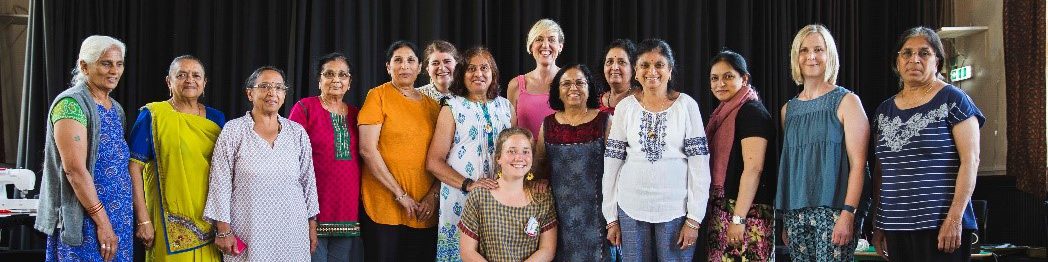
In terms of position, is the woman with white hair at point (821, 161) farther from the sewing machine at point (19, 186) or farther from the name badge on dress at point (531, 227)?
the sewing machine at point (19, 186)

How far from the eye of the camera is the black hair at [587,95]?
12.5ft

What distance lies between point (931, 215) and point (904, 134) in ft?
0.87

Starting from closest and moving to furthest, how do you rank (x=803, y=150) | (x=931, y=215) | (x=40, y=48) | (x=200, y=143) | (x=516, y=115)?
(x=931, y=215), (x=803, y=150), (x=200, y=143), (x=516, y=115), (x=40, y=48)

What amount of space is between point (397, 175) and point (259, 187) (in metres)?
0.56

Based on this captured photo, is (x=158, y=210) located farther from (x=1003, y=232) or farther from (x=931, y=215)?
(x=1003, y=232)

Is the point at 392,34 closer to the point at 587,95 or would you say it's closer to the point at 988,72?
the point at 587,95

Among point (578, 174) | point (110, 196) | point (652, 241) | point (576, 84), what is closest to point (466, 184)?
point (578, 174)

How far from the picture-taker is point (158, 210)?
12.0ft

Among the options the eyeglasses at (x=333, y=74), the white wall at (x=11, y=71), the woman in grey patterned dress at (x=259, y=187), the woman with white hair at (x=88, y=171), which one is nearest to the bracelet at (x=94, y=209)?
the woman with white hair at (x=88, y=171)

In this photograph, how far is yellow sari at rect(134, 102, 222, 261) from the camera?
11.9 feet

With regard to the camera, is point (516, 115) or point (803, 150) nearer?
point (803, 150)

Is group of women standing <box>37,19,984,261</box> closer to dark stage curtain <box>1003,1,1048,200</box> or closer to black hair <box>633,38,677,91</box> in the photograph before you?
black hair <box>633,38,677,91</box>

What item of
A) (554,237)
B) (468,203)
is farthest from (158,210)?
(554,237)

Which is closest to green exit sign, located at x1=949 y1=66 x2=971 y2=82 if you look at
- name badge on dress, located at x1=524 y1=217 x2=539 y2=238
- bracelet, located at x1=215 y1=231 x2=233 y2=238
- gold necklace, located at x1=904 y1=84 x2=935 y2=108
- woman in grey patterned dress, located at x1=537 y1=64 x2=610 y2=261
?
gold necklace, located at x1=904 y1=84 x2=935 y2=108
